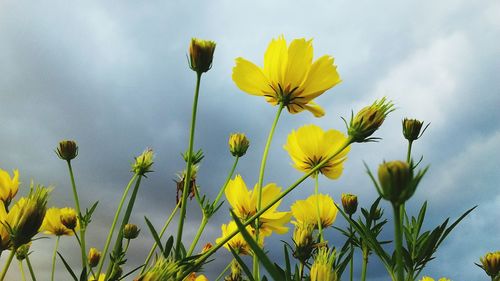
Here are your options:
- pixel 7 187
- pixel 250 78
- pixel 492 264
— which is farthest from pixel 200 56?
pixel 492 264

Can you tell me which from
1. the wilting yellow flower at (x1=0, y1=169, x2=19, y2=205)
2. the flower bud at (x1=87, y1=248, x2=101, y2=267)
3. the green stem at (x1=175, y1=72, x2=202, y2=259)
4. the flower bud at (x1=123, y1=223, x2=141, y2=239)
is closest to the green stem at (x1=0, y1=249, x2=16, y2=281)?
the green stem at (x1=175, y1=72, x2=202, y2=259)

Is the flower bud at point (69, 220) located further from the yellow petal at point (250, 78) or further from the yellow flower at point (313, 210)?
the yellow petal at point (250, 78)

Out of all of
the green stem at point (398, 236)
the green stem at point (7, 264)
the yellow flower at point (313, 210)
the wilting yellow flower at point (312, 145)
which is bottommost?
the green stem at point (398, 236)

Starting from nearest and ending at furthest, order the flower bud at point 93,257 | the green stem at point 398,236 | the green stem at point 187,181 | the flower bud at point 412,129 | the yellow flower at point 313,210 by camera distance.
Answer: the green stem at point 398,236 < the green stem at point 187,181 < the flower bud at point 412,129 < the yellow flower at point 313,210 < the flower bud at point 93,257

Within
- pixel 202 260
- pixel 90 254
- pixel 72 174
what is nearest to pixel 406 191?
pixel 202 260

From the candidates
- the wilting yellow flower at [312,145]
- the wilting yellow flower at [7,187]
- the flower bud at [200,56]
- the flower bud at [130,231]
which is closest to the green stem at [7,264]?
the flower bud at [200,56]

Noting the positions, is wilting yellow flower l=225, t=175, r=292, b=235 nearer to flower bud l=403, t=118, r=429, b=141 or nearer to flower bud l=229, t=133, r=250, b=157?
flower bud l=229, t=133, r=250, b=157
